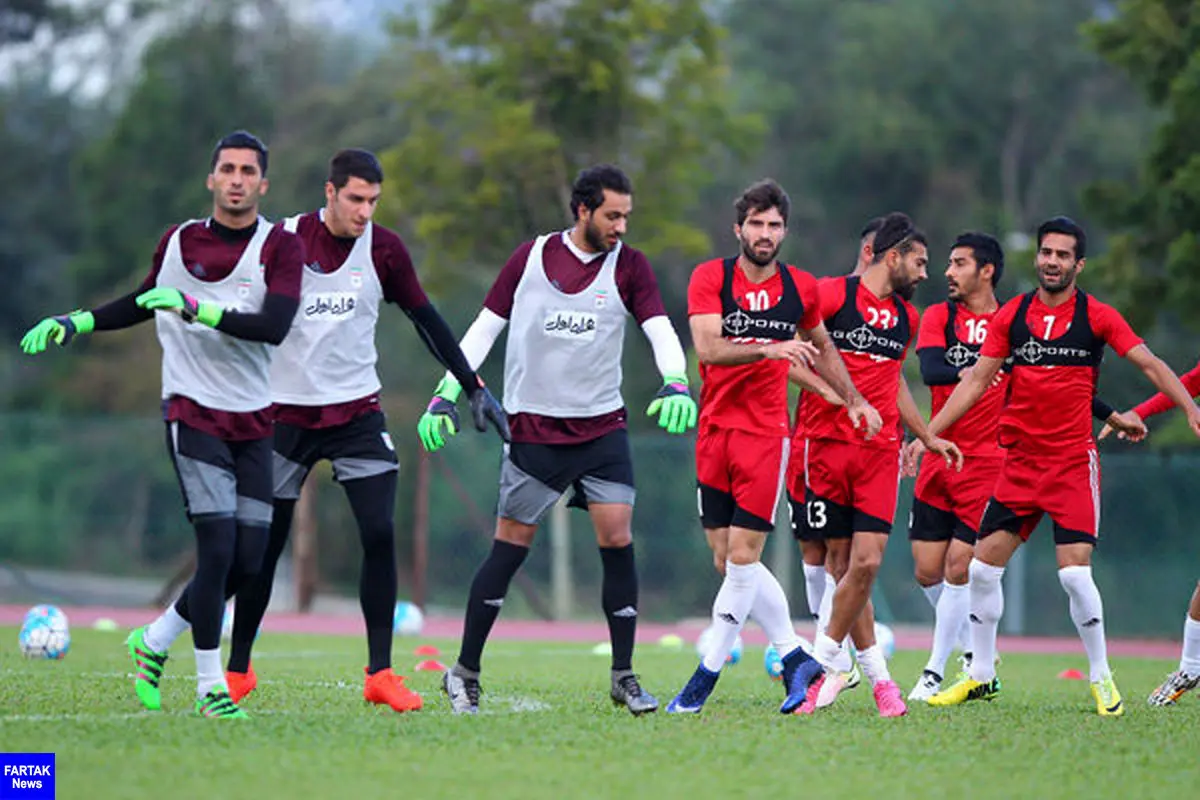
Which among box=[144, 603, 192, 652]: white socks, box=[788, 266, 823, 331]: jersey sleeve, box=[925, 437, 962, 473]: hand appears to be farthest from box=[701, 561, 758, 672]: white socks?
box=[144, 603, 192, 652]: white socks

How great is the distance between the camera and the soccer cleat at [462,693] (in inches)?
328

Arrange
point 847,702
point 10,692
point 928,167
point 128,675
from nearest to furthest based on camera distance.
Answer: point 10,692 < point 847,702 < point 128,675 < point 928,167

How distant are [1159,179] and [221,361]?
16.1 metres

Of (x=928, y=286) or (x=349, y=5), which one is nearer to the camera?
(x=928, y=286)

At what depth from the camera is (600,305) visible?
8.51 meters

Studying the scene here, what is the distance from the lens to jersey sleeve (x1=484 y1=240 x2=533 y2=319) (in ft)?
28.2

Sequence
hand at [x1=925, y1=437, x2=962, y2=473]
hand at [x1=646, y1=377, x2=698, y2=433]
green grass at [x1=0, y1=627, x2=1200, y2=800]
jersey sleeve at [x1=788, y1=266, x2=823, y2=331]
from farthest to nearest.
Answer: hand at [x1=925, y1=437, x2=962, y2=473], jersey sleeve at [x1=788, y1=266, x2=823, y2=331], hand at [x1=646, y1=377, x2=698, y2=433], green grass at [x1=0, y1=627, x2=1200, y2=800]

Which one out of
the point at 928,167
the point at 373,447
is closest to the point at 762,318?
the point at 373,447

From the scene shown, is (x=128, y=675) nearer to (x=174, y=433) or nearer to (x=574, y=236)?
(x=174, y=433)

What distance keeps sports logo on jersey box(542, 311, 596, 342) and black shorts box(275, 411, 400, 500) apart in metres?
0.93

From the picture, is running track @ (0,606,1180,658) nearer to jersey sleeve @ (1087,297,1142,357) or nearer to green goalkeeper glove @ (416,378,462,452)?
jersey sleeve @ (1087,297,1142,357)

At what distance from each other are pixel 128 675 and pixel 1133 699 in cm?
595

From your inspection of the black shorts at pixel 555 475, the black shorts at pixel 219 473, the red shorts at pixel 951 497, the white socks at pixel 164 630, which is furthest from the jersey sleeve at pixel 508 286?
the red shorts at pixel 951 497

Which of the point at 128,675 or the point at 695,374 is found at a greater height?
the point at 695,374
